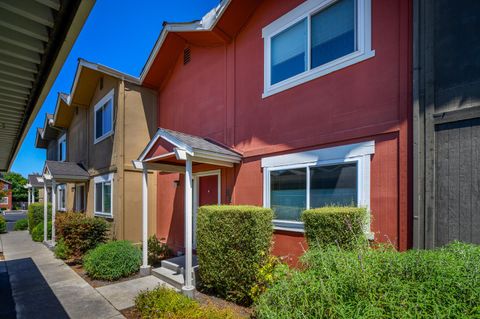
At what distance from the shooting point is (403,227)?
4508mm

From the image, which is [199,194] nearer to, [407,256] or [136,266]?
[136,266]

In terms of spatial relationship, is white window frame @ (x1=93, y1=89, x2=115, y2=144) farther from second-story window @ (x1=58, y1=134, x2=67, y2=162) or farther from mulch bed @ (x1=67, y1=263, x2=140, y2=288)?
second-story window @ (x1=58, y1=134, x2=67, y2=162)

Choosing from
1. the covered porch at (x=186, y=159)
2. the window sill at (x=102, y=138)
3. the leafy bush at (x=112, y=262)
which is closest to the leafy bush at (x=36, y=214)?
the window sill at (x=102, y=138)

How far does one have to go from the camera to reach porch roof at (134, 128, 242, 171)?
6.30 m

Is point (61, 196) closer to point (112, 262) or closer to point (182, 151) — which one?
point (112, 262)

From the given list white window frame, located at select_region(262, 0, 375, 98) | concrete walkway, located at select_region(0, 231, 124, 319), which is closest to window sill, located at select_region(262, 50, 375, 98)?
white window frame, located at select_region(262, 0, 375, 98)

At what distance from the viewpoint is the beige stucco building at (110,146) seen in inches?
402

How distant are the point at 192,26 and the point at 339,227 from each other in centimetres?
724

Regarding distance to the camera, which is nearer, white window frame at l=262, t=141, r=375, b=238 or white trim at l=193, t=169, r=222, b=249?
white window frame at l=262, t=141, r=375, b=238

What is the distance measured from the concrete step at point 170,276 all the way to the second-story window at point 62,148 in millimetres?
14108

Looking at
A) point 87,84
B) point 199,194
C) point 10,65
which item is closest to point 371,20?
point 10,65

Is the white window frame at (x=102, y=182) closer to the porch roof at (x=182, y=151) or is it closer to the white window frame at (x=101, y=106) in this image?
the white window frame at (x=101, y=106)

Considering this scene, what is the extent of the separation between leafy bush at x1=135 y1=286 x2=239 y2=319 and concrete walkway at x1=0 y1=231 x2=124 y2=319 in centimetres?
73

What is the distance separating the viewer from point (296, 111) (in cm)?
623
